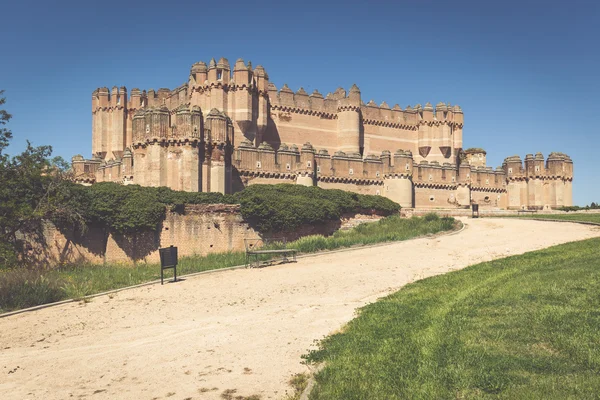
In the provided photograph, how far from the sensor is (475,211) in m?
36.4

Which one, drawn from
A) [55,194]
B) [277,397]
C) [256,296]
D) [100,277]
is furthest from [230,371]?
[55,194]

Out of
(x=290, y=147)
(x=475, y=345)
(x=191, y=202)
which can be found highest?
(x=290, y=147)

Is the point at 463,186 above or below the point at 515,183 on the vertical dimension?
below

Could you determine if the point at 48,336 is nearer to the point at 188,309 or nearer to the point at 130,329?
the point at 130,329

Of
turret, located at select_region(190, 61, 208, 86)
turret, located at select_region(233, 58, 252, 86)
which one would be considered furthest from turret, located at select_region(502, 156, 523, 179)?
turret, located at select_region(190, 61, 208, 86)

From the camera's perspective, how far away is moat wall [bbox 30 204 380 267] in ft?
80.7

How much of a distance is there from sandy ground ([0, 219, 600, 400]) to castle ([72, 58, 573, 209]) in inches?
664

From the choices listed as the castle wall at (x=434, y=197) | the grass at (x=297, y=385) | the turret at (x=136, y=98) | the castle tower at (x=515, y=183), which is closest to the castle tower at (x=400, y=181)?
the castle wall at (x=434, y=197)

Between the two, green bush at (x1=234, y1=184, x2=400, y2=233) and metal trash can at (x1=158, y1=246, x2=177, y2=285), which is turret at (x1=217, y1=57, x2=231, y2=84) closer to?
green bush at (x1=234, y1=184, x2=400, y2=233)

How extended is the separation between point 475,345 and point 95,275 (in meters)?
15.9

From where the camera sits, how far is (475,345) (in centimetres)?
743

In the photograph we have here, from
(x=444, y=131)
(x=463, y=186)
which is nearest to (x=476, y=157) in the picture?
(x=444, y=131)

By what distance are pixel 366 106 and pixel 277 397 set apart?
5499 centimetres

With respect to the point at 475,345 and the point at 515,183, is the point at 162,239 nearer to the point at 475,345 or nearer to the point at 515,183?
the point at 475,345
